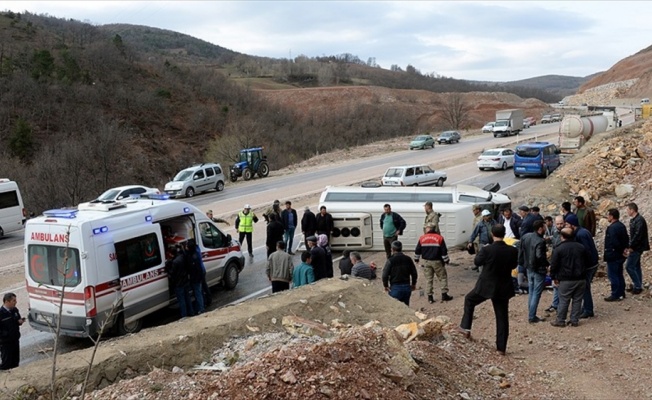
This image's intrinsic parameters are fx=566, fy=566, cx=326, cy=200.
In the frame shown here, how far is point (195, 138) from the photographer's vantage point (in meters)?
72.1

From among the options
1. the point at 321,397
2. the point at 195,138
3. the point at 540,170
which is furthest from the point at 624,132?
the point at 195,138

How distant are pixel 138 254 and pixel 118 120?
59.6 meters

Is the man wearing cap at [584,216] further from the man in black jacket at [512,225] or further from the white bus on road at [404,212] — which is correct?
the white bus on road at [404,212]

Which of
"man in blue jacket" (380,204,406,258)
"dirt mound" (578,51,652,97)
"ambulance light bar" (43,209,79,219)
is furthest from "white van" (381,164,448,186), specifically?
"dirt mound" (578,51,652,97)

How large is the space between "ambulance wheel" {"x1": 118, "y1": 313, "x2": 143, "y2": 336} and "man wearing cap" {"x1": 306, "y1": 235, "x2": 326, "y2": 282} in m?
3.52

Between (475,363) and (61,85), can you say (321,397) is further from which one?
(61,85)

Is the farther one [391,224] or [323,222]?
[323,222]

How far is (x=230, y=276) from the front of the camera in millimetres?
13484

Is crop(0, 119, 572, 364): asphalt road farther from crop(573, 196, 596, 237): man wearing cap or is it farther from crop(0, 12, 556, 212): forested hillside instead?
crop(0, 12, 556, 212): forested hillside

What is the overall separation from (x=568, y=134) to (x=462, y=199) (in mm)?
21350

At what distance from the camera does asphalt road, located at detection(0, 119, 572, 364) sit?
38.3 feet

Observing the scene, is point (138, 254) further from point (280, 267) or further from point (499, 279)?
point (499, 279)

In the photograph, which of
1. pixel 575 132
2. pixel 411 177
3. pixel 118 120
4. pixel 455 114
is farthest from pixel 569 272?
pixel 455 114

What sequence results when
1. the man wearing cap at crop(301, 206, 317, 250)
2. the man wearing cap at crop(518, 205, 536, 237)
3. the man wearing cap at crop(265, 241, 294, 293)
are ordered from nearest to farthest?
the man wearing cap at crop(265, 241, 294, 293)
the man wearing cap at crop(518, 205, 536, 237)
the man wearing cap at crop(301, 206, 317, 250)
